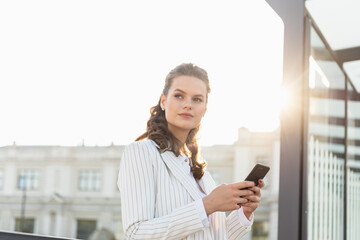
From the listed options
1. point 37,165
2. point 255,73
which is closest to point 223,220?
point 255,73

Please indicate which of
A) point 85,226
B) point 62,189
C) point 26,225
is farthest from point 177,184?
point 26,225

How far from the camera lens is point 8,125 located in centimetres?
3956

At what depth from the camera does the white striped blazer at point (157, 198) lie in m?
0.85

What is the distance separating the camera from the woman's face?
973 millimetres

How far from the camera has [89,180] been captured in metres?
37.6

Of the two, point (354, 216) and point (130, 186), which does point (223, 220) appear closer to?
point (130, 186)

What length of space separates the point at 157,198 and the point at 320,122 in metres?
1.54

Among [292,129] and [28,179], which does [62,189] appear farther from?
[292,129]

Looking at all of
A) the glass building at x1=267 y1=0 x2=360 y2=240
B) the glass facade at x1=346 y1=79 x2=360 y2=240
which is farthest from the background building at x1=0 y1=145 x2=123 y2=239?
the glass building at x1=267 y1=0 x2=360 y2=240

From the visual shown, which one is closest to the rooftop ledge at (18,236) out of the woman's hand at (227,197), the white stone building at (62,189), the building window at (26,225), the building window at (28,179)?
the woman's hand at (227,197)

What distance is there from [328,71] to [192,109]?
156 centimetres

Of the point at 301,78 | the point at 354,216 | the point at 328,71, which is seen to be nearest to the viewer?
the point at 301,78

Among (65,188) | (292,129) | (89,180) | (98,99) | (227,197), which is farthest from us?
(98,99)

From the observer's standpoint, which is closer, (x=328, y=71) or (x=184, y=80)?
(x=184, y=80)
